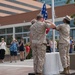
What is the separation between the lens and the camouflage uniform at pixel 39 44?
8492 millimetres

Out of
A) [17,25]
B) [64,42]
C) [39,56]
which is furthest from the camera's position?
[17,25]

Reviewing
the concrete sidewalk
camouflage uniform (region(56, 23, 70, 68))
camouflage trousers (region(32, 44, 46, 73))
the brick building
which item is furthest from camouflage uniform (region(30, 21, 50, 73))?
the brick building

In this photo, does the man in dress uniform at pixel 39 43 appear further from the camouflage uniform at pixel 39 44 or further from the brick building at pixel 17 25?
the brick building at pixel 17 25

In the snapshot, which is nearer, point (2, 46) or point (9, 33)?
point (2, 46)

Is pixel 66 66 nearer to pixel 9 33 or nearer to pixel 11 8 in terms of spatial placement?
pixel 9 33

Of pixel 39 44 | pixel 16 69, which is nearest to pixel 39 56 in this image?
pixel 39 44

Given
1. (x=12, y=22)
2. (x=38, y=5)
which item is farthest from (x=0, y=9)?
(x=12, y=22)

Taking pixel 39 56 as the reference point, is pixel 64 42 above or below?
above

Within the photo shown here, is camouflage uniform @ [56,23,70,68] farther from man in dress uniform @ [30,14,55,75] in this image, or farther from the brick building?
the brick building

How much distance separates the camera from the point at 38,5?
84.4 metres

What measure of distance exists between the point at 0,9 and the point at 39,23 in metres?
67.8

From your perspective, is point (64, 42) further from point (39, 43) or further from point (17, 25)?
point (17, 25)

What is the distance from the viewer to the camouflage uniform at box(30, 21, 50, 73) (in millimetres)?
8492

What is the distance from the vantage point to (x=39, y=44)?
851cm
